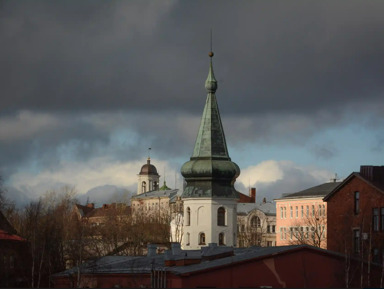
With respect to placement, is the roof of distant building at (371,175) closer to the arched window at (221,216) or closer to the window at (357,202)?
the window at (357,202)

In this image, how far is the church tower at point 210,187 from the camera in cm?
10875

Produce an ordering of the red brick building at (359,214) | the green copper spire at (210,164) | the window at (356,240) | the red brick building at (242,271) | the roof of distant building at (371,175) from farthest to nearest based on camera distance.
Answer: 1. the green copper spire at (210,164)
2. the roof of distant building at (371,175)
3. the window at (356,240)
4. the red brick building at (359,214)
5. the red brick building at (242,271)

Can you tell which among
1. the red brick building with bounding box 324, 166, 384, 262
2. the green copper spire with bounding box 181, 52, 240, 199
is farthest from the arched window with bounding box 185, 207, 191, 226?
the red brick building with bounding box 324, 166, 384, 262

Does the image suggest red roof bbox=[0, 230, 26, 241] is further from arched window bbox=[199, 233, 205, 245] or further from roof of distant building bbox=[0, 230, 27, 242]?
arched window bbox=[199, 233, 205, 245]

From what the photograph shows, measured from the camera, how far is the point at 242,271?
63469mm

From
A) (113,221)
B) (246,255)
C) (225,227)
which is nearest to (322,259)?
(246,255)

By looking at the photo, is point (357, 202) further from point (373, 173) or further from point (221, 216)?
point (221, 216)

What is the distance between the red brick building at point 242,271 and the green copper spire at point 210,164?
1407 inches

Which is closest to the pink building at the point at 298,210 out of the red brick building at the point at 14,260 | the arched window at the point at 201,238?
the arched window at the point at 201,238

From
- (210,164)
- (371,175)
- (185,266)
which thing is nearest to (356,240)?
(371,175)

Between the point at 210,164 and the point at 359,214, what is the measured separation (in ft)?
74.7

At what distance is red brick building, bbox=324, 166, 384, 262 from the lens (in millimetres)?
85062

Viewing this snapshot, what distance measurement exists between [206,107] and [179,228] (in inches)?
1686

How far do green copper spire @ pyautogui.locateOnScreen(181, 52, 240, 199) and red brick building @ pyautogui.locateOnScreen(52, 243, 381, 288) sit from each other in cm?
3574
